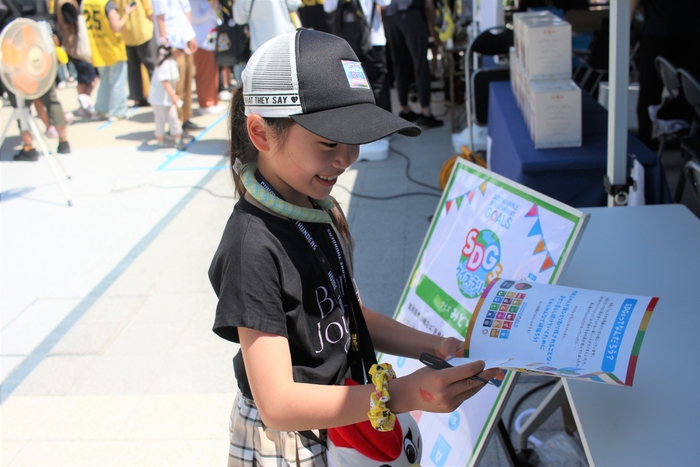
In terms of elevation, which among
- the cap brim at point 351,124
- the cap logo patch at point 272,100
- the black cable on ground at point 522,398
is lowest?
the black cable on ground at point 522,398

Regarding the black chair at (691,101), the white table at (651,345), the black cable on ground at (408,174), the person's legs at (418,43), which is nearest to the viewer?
the white table at (651,345)

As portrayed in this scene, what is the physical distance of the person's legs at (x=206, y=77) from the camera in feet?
26.3

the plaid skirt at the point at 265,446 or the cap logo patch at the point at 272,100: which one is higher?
the cap logo patch at the point at 272,100

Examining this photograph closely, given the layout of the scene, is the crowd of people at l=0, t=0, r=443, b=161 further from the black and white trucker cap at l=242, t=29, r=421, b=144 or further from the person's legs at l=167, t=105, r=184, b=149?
the black and white trucker cap at l=242, t=29, r=421, b=144

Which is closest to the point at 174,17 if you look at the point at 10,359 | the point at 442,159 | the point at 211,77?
the point at 211,77

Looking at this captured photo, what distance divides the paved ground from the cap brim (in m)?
1.50

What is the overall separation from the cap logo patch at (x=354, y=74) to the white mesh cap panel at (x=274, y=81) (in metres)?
0.10

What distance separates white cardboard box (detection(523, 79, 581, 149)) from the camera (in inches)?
122

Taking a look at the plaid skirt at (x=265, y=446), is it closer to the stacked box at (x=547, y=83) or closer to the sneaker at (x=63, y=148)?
the stacked box at (x=547, y=83)

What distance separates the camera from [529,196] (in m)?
1.75

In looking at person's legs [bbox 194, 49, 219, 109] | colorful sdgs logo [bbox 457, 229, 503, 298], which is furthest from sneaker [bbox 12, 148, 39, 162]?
colorful sdgs logo [bbox 457, 229, 503, 298]

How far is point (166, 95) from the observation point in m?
6.53

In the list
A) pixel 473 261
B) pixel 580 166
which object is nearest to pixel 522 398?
pixel 473 261

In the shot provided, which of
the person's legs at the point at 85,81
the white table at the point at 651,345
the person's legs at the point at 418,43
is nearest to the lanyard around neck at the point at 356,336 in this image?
the white table at the point at 651,345
